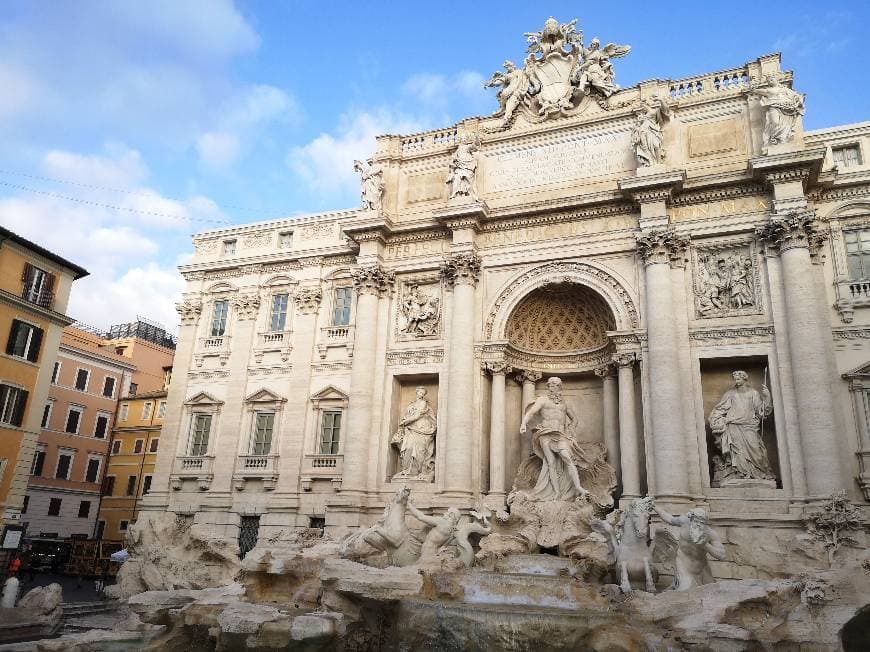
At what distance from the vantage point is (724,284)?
19.0m

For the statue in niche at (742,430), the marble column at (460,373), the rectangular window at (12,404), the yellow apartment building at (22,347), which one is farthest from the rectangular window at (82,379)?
the statue in niche at (742,430)

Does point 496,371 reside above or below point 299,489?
above

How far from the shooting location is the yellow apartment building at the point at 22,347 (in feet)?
79.9

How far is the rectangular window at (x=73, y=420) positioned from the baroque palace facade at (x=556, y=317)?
1713 centimetres

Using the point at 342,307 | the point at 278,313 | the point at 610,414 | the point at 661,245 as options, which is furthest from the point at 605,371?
the point at 278,313

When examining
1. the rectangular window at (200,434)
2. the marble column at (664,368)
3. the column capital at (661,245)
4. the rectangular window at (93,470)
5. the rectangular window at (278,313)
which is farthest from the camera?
the rectangular window at (93,470)

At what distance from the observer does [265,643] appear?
37.5 feet

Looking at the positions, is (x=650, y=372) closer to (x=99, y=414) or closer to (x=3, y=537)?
(x=3, y=537)

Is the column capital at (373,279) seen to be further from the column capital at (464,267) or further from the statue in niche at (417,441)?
the statue in niche at (417,441)

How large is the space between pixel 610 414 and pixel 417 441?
18.9 ft

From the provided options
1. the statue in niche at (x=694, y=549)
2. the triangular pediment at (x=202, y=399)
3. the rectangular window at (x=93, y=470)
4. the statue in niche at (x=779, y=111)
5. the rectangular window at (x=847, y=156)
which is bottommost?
the statue in niche at (x=694, y=549)

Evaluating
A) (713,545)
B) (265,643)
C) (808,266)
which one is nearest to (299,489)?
(265,643)

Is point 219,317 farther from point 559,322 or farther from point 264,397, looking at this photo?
point 559,322

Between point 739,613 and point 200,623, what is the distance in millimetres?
9398
